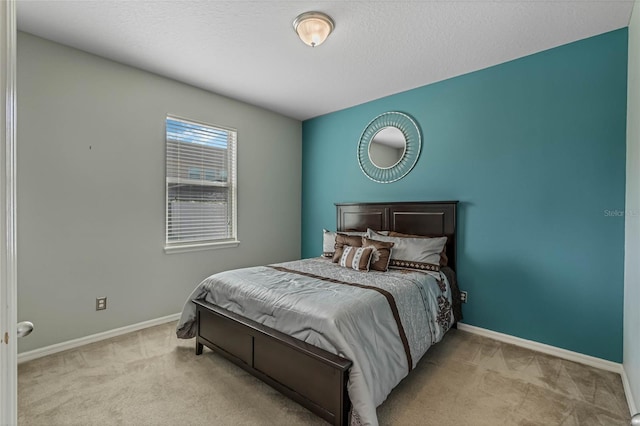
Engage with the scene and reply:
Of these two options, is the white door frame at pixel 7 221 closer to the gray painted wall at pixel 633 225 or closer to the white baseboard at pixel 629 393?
the gray painted wall at pixel 633 225

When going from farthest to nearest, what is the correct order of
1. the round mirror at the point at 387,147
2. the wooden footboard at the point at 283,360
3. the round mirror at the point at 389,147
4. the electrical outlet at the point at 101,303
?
the round mirror at the point at 387,147 → the round mirror at the point at 389,147 → the electrical outlet at the point at 101,303 → the wooden footboard at the point at 283,360

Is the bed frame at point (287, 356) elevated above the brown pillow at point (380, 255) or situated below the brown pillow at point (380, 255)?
below

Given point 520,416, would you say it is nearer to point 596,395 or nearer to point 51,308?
point 596,395

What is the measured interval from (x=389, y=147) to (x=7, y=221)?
355 cm

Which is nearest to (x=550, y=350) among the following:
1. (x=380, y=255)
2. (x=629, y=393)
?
(x=629, y=393)

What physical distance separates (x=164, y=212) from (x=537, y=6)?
3692mm

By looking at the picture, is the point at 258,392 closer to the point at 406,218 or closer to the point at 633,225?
the point at 406,218

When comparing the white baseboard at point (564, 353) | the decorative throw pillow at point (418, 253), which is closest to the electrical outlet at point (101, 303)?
the decorative throw pillow at point (418, 253)

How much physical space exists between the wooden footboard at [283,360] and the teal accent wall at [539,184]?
2066 mm

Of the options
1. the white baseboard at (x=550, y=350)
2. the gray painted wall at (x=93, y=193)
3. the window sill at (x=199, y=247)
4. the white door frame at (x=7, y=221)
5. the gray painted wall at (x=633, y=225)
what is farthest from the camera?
the window sill at (x=199, y=247)

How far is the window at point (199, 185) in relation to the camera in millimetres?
3336

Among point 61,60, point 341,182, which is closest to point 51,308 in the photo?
point 61,60

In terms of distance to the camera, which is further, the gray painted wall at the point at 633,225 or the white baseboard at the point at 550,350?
the white baseboard at the point at 550,350

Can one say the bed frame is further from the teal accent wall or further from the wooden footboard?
the teal accent wall
